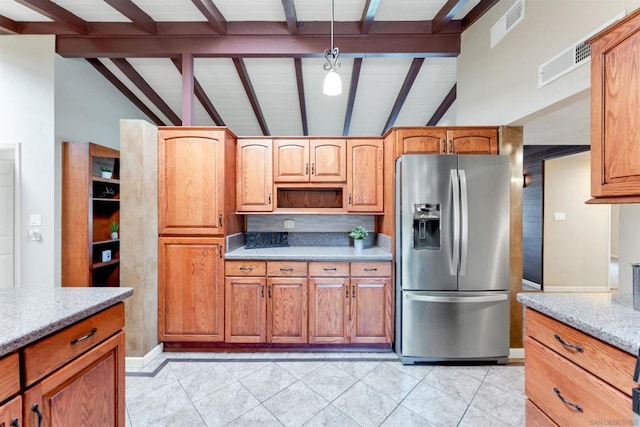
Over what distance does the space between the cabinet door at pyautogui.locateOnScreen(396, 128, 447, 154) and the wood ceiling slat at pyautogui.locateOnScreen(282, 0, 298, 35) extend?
63.2 inches

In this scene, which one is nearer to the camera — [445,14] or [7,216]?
[445,14]

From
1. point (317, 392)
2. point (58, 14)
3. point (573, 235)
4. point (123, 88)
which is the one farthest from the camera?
point (573, 235)

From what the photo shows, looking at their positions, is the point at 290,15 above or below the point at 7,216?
above

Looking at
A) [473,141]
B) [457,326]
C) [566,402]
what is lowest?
[457,326]

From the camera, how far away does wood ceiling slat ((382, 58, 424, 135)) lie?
135 inches

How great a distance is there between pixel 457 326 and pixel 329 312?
1138 mm

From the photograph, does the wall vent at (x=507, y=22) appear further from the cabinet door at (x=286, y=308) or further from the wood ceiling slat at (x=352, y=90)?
the cabinet door at (x=286, y=308)

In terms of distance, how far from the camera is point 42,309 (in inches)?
43.4

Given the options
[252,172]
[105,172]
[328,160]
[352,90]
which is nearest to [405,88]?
[352,90]

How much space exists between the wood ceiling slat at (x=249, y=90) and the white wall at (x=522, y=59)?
8.59ft

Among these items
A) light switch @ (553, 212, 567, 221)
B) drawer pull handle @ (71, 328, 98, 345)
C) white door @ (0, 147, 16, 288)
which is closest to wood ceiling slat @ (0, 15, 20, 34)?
white door @ (0, 147, 16, 288)

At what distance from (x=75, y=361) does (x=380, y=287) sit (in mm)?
2174

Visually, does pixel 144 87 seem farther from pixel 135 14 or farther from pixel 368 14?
pixel 368 14

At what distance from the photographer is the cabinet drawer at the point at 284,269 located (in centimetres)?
261
